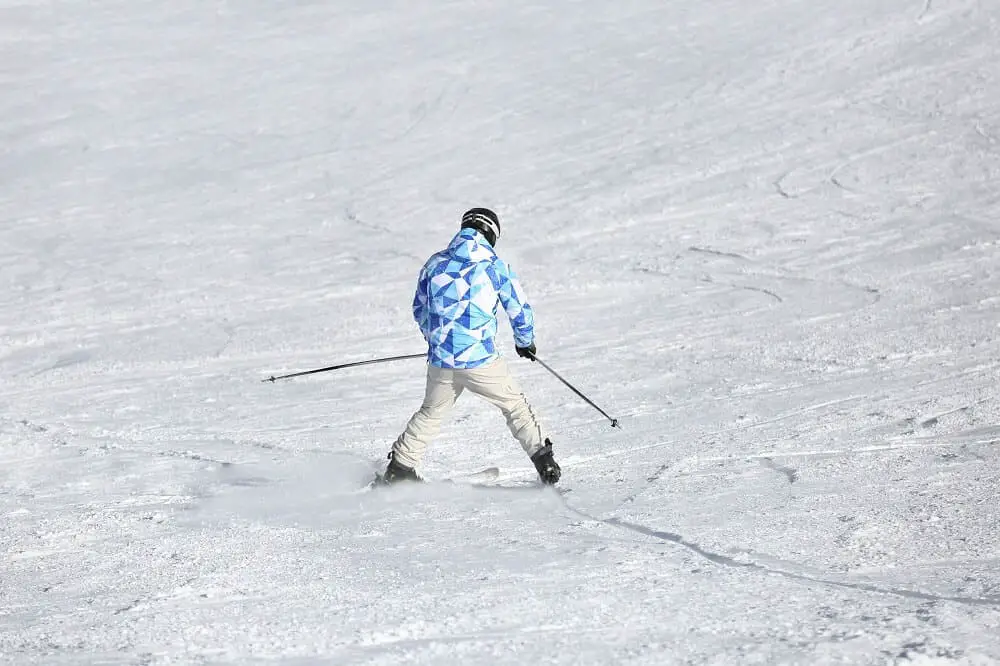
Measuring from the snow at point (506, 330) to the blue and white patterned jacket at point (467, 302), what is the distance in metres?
0.74

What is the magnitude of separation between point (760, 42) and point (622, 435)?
14.1 m

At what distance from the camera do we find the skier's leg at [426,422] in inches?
251

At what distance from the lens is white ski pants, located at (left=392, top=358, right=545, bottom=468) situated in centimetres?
634

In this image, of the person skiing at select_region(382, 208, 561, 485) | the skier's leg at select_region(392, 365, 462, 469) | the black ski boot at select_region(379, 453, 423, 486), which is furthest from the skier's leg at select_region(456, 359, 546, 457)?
the black ski boot at select_region(379, 453, 423, 486)

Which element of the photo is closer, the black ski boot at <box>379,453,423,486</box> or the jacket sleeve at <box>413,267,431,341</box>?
A: the jacket sleeve at <box>413,267,431,341</box>

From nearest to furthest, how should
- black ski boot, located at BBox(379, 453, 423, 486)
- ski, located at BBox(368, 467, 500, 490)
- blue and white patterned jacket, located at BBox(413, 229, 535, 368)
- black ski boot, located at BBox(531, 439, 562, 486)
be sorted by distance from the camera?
1. blue and white patterned jacket, located at BBox(413, 229, 535, 368)
2. black ski boot, located at BBox(531, 439, 562, 486)
3. black ski boot, located at BBox(379, 453, 423, 486)
4. ski, located at BBox(368, 467, 500, 490)

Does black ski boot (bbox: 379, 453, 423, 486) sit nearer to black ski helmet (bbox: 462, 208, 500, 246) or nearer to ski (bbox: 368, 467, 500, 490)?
ski (bbox: 368, 467, 500, 490)

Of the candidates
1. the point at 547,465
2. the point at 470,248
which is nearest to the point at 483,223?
the point at 470,248

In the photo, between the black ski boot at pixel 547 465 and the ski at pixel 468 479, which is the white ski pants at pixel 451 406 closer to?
the black ski boot at pixel 547 465

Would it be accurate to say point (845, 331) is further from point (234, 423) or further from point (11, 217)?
point (11, 217)

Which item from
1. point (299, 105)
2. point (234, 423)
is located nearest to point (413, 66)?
point (299, 105)

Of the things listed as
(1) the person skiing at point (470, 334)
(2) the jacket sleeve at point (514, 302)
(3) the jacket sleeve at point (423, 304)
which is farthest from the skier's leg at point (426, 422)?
(2) the jacket sleeve at point (514, 302)

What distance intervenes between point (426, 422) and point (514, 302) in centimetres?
79

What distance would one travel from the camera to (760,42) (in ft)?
65.9
